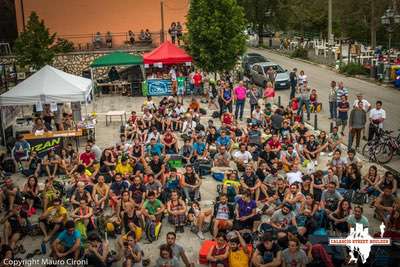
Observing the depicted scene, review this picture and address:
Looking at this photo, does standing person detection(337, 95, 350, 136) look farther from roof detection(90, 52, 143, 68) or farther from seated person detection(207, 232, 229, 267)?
roof detection(90, 52, 143, 68)

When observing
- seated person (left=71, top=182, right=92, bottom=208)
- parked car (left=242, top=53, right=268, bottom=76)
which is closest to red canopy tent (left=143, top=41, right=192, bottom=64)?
parked car (left=242, top=53, right=268, bottom=76)

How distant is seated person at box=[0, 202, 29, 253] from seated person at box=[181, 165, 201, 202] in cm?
385

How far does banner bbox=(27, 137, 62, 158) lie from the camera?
1689cm

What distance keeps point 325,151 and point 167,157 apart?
5.07 m

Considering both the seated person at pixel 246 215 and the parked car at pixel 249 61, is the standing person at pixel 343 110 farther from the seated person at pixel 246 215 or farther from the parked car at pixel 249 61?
the parked car at pixel 249 61

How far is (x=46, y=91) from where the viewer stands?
1833 centimetres

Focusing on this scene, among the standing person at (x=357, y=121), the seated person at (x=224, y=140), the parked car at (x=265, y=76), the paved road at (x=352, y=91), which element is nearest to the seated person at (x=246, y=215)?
the seated person at (x=224, y=140)

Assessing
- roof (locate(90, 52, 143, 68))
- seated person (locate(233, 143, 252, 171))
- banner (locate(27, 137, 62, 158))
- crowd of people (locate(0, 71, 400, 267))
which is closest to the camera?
crowd of people (locate(0, 71, 400, 267))

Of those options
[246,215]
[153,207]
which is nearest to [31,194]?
[153,207]

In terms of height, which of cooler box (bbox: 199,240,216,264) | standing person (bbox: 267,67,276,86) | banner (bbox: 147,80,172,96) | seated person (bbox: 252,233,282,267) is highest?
standing person (bbox: 267,67,276,86)

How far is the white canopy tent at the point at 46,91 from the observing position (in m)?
18.2

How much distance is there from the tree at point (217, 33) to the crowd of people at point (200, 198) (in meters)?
9.31

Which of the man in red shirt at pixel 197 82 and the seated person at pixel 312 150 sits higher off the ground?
the man in red shirt at pixel 197 82

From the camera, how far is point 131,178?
42.6 feet
